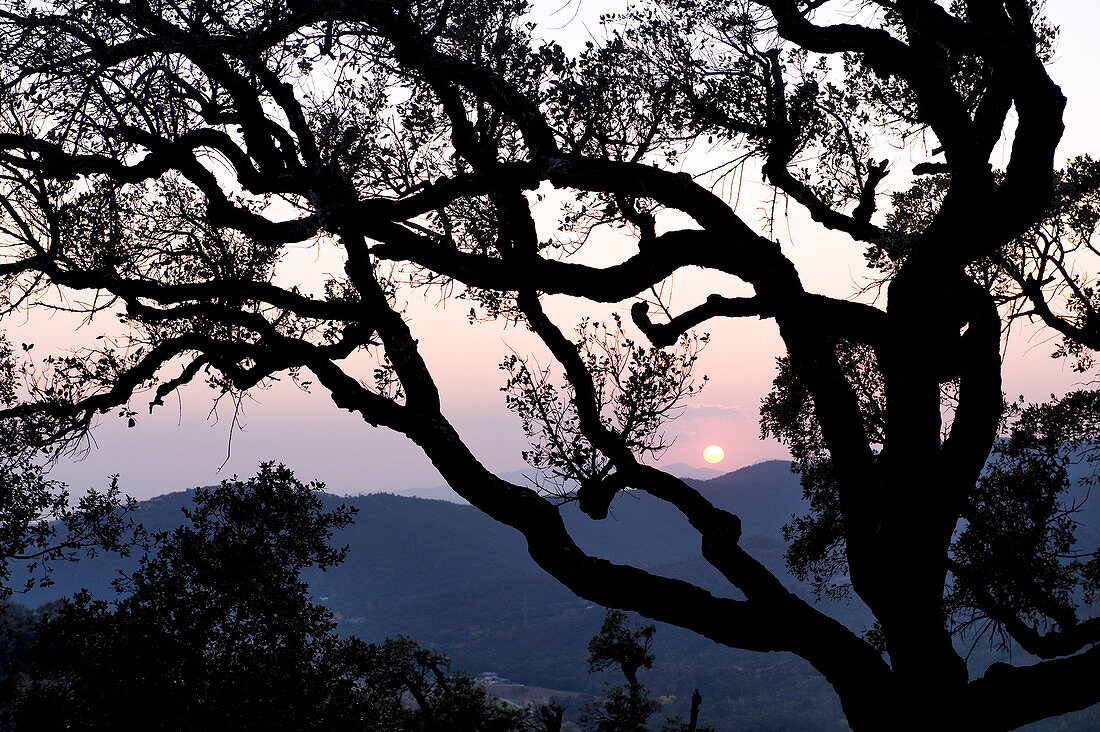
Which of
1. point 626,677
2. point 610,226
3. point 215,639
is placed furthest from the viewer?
point 626,677

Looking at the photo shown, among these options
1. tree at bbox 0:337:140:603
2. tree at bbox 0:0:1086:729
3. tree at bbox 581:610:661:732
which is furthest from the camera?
tree at bbox 581:610:661:732

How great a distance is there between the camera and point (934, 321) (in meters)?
7.07

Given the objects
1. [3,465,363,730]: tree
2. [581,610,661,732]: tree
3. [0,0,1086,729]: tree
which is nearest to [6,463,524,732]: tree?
[3,465,363,730]: tree

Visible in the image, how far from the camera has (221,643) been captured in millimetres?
15242

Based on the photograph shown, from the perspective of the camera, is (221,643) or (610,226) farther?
(221,643)

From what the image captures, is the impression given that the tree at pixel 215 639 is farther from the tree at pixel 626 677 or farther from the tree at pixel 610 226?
the tree at pixel 626 677

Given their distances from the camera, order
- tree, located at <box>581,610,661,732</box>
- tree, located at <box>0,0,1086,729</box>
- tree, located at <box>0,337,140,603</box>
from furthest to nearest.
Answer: tree, located at <box>581,610,661,732</box> < tree, located at <box>0,337,140,603</box> < tree, located at <box>0,0,1086,729</box>

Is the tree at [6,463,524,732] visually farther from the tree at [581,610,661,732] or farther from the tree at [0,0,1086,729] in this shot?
the tree at [581,610,661,732]

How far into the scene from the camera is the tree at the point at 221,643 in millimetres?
13977

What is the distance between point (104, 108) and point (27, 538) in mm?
11263

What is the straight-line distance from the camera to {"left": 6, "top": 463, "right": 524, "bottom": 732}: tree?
13977mm

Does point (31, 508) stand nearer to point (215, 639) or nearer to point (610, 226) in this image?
point (215, 639)

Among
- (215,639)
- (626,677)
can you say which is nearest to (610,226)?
(215,639)

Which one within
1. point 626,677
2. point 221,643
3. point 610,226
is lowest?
point 626,677
